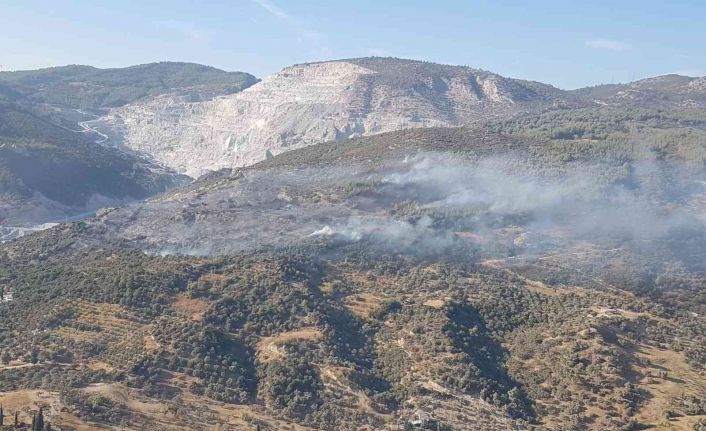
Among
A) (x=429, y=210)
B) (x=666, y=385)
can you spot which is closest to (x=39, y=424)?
(x=666, y=385)

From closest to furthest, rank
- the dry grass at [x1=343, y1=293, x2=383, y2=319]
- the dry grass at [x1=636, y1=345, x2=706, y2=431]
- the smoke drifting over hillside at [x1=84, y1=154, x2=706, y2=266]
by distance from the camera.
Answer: the dry grass at [x1=636, y1=345, x2=706, y2=431], the dry grass at [x1=343, y1=293, x2=383, y2=319], the smoke drifting over hillside at [x1=84, y1=154, x2=706, y2=266]

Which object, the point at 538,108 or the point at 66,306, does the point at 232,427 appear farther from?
the point at 538,108

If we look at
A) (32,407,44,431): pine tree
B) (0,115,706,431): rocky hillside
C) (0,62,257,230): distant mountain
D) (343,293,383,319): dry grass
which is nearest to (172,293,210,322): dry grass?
(0,115,706,431): rocky hillside

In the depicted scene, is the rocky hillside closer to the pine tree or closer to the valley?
the valley

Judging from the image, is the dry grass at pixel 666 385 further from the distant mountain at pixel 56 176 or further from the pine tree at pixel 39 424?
the distant mountain at pixel 56 176

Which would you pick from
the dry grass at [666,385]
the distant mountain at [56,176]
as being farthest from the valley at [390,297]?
the distant mountain at [56,176]

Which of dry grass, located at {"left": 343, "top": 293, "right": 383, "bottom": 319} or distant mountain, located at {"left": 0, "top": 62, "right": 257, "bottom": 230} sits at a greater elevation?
distant mountain, located at {"left": 0, "top": 62, "right": 257, "bottom": 230}

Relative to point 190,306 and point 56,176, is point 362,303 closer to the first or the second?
point 190,306

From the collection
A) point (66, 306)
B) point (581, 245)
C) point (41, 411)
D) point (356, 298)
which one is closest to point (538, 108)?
point (581, 245)
